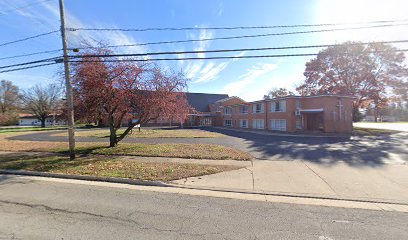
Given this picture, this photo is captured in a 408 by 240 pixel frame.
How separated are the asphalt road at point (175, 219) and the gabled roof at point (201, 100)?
4933cm

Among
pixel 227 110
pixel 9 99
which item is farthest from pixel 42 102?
pixel 227 110

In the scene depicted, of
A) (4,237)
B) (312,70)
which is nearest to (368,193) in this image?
(4,237)

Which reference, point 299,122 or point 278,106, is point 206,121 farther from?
point 299,122

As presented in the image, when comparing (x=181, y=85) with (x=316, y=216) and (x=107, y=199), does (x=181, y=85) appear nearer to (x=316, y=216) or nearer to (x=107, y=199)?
(x=107, y=199)

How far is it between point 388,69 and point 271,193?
35645 mm

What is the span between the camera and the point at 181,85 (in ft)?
43.6

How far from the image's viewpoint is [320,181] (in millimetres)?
6562

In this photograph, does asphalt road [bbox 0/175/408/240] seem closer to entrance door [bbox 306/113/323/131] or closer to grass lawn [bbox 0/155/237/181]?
grass lawn [bbox 0/155/237/181]

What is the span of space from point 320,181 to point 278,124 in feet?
73.4

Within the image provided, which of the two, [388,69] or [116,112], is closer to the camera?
[116,112]

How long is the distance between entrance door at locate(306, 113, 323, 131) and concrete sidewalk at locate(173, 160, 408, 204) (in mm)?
19556

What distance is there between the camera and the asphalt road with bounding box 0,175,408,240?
11.5ft

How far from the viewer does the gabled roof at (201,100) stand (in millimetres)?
55250

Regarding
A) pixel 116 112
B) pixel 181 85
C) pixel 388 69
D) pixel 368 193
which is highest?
pixel 388 69
